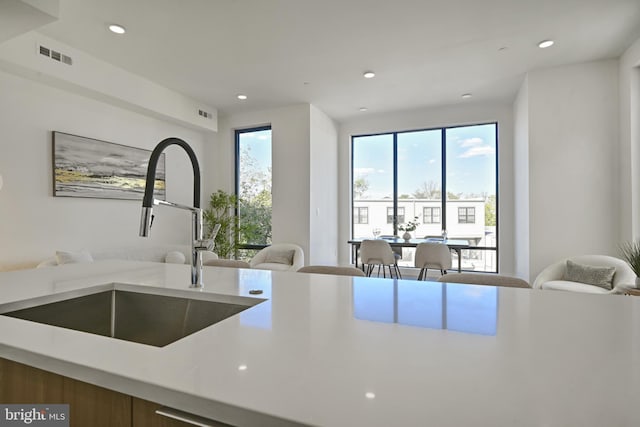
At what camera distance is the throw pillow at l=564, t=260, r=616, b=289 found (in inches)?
127

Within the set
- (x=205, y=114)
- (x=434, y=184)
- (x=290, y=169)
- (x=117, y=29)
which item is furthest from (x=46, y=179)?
(x=434, y=184)

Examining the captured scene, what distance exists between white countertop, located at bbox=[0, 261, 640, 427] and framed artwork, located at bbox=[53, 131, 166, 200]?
371 centimetres

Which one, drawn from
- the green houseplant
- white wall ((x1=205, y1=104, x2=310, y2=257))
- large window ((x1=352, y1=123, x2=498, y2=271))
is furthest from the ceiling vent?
the green houseplant

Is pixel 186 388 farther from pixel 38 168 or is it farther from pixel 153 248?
pixel 153 248

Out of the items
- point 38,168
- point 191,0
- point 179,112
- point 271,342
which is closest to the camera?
point 271,342

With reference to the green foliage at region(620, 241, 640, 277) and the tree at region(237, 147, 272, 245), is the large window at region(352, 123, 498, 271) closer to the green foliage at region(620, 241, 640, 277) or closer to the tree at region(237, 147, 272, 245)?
the tree at region(237, 147, 272, 245)

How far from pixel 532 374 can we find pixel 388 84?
4.65 m

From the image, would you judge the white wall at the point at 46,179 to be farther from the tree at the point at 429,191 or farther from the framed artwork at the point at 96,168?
the tree at the point at 429,191

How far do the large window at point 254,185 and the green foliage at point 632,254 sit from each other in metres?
4.66

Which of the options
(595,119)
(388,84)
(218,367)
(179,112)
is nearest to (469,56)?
(388,84)

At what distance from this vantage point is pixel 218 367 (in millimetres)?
602

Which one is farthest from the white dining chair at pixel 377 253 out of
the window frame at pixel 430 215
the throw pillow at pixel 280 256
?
the window frame at pixel 430 215

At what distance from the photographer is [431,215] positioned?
6117 millimetres

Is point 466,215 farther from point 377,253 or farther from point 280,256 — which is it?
point 280,256
